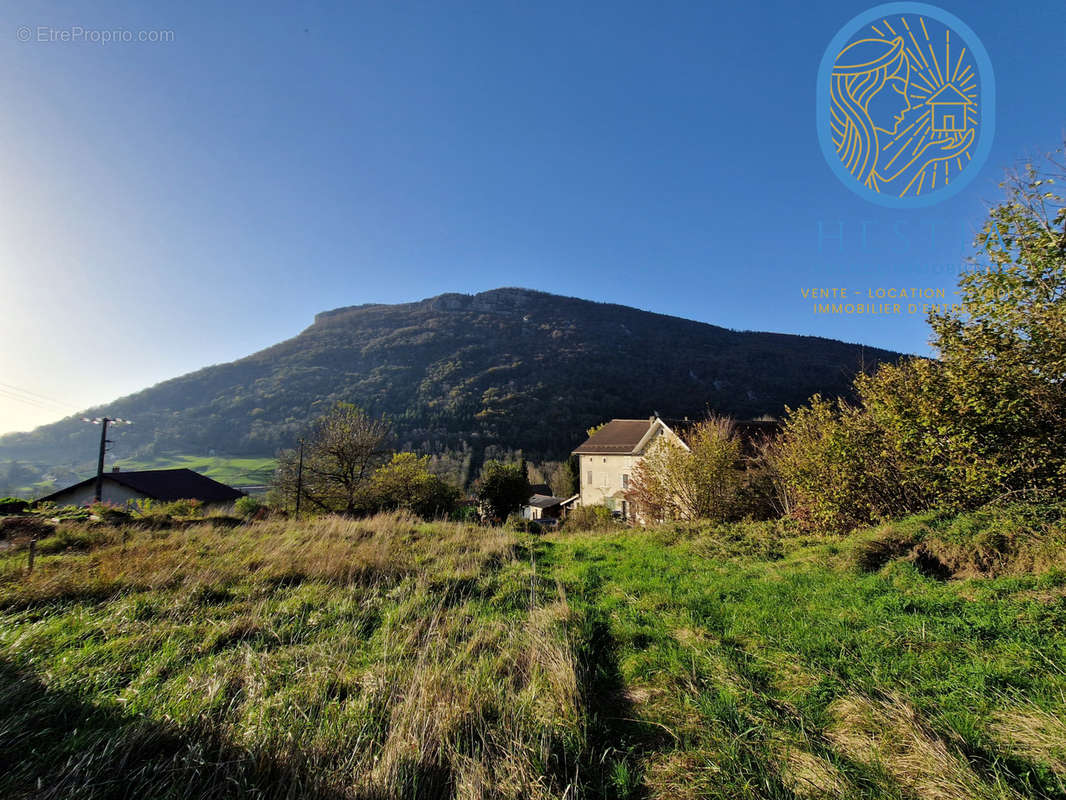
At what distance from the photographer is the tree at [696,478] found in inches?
555

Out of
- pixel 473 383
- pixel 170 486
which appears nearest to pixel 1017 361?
pixel 170 486

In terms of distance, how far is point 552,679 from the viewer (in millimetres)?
3273

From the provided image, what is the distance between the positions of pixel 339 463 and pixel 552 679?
2072 centimetres

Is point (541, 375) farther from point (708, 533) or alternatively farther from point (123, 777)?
point (123, 777)

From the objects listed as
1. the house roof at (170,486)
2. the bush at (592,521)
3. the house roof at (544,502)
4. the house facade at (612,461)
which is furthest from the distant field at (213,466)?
the bush at (592,521)

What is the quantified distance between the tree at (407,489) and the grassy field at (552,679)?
1560 centimetres

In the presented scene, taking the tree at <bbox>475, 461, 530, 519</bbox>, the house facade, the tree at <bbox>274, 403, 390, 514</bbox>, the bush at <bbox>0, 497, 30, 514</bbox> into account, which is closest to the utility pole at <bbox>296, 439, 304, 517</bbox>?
the tree at <bbox>274, 403, 390, 514</bbox>

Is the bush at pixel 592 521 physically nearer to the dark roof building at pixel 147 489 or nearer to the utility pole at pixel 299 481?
the utility pole at pixel 299 481

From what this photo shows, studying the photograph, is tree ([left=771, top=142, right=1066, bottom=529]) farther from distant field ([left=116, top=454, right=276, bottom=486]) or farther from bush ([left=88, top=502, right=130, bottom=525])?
distant field ([left=116, top=454, right=276, bottom=486])

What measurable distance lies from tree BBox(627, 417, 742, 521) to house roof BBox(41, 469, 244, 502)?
104 feet

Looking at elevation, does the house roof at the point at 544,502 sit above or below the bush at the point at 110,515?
below

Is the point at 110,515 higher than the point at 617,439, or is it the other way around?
the point at 617,439

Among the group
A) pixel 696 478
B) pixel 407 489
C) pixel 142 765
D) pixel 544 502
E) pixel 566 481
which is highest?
pixel 696 478

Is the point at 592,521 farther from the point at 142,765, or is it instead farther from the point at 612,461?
→ the point at 142,765
